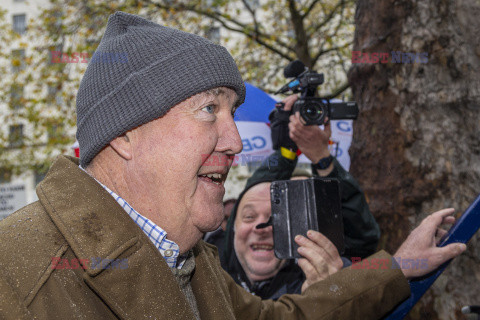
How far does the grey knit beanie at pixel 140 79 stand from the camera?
1.65 m

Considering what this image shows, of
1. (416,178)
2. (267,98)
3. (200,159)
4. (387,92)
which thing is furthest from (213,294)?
(267,98)

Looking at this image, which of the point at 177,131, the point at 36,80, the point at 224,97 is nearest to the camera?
the point at 177,131

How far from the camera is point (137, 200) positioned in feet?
5.44

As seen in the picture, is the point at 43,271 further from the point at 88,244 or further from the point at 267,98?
the point at 267,98

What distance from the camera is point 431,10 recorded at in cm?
283

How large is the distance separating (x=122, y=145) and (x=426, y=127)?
1.82m

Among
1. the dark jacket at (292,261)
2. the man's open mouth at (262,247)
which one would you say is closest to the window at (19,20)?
the dark jacket at (292,261)

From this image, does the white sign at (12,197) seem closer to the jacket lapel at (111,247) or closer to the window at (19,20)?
the jacket lapel at (111,247)

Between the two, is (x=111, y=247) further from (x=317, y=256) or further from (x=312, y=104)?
(x=312, y=104)

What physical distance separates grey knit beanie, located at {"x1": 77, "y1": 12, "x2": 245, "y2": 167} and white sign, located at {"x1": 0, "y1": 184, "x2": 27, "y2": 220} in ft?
20.3

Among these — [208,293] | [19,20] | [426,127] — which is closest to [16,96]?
[426,127]

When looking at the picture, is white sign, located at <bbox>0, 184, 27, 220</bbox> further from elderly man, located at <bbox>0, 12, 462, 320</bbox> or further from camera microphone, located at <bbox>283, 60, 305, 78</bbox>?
elderly man, located at <bbox>0, 12, 462, 320</bbox>

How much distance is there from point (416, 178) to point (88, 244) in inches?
78.6

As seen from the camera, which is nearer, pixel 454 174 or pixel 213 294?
pixel 213 294
